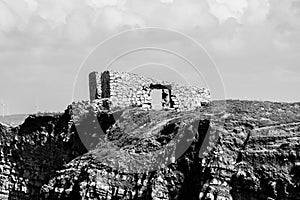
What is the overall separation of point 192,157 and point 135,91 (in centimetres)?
1147

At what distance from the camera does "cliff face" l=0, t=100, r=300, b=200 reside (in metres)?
15.3

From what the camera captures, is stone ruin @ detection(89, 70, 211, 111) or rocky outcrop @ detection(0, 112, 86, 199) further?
stone ruin @ detection(89, 70, 211, 111)

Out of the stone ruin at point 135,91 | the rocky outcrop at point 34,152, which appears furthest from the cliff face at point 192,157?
the stone ruin at point 135,91

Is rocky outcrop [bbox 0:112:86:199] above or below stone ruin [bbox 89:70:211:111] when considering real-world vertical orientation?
below

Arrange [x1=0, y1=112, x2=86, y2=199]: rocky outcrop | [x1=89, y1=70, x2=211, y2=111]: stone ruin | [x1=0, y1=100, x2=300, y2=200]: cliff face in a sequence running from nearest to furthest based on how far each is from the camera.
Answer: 1. [x1=0, y1=100, x2=300, y2=200]: cliff face
2. [x1=0, y1=112, x2=86, y2=199]: rocky outcrop
3. [x1=89, y1=70, x2=211, y2=111]: stone ruin

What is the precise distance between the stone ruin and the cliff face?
4267 millimetres

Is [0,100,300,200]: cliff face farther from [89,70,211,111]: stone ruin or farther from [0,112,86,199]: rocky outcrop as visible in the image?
[89,70,211,111]: stone ruin

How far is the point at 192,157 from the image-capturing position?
17344 mm

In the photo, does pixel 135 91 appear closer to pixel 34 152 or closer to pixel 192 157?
pixel 34 152

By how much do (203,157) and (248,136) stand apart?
1.44 m

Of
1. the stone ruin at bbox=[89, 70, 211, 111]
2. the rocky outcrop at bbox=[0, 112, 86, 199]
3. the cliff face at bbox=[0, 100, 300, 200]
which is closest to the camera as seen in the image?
the cliff face at bbox=[0, 100, 300, 200]

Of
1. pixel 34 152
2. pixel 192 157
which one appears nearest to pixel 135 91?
pixel 34 152

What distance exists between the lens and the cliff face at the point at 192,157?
1531 centimetres

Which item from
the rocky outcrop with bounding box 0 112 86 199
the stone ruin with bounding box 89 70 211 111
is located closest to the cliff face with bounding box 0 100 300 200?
the rocky outcrop with bounding box 0 112 86 199
